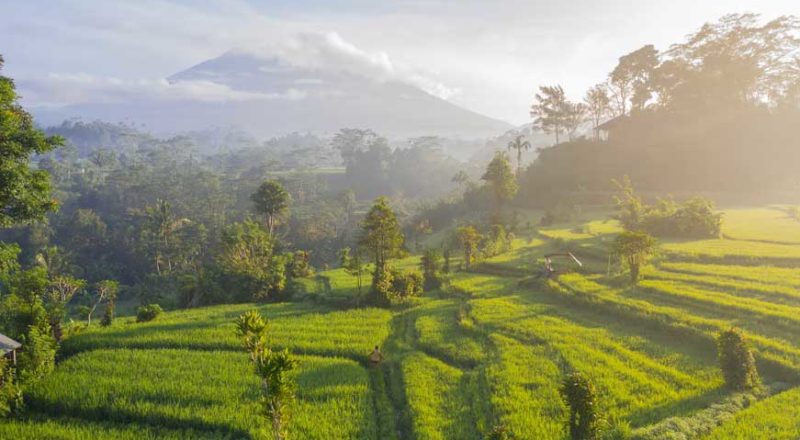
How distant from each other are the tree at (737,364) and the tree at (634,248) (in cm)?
935

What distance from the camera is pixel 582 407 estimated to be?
10016 mm

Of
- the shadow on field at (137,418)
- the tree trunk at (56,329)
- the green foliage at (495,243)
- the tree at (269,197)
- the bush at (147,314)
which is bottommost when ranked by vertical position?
the shadow on field at (137,418)

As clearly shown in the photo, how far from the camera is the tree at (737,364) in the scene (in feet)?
42.4

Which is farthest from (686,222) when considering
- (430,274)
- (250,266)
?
(250,266)

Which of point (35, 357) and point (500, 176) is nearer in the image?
point (35, 357)

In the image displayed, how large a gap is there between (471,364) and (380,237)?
32.2ft

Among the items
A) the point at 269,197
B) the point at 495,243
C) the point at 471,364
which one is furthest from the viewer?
the point at 269,197

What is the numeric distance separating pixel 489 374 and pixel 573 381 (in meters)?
4.47

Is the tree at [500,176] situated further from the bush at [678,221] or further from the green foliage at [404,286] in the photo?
the green foliage at [404,286]

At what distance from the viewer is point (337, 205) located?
91375 millimetres

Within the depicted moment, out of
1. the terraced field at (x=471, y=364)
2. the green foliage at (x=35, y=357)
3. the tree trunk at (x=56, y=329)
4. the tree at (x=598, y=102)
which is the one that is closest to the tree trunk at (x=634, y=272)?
the terraced field at (x=471, y=364)

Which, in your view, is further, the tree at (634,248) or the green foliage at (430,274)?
the green foliage at (430,274)

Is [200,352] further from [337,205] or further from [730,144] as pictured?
[337,205]

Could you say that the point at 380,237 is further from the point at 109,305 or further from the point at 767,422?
the point at 767,422
